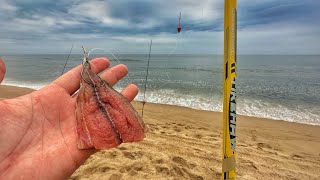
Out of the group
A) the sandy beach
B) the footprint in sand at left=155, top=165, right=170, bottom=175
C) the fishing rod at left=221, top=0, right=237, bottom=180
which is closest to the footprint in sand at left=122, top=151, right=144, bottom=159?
the sandy beach

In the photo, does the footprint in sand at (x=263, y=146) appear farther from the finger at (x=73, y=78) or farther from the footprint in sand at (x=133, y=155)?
the finger at (x=73, y=78)

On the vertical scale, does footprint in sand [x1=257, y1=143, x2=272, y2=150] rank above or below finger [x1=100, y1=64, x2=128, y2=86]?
below

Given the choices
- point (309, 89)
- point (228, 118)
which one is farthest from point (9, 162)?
point (309, 89)

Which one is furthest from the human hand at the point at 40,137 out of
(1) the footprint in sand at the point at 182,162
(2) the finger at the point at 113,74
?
(1) the footprint in sand at the point at 182,162

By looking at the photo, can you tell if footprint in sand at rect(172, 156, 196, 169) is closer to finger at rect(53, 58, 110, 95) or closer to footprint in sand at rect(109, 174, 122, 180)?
footprint in sand at rect(109, 174, 122, 180)

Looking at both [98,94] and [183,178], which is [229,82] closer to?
[98,94]

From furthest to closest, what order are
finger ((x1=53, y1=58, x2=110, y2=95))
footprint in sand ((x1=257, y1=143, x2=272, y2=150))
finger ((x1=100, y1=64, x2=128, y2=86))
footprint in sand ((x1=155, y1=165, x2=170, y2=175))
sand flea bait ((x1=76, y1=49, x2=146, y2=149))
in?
1. footprint in sand ((x1=257, y1=143, x2=272, y2=150))
2. footprint in sand ((x1=155, y1=165, x2=170, y2=175))
3. finger ((x1=100, y1=64, x2=128, y2=86))
4. finger ((x1=53, y1=58, x2=110, y2=95))
5. sand flea bait ((x1=76, y1=49, x2=146, y2=149))

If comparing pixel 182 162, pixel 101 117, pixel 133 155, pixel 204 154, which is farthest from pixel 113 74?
pixel 204 154
